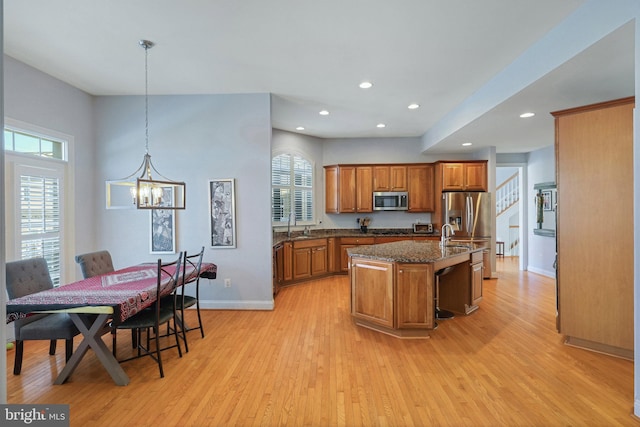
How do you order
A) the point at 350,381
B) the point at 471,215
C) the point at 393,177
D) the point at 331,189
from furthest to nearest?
1. the point at 331,189
2. the point at 393,177
3. the point at 471,215
4. the point at 350,381

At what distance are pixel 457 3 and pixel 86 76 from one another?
405 centimetres

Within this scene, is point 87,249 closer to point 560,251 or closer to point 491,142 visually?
point 560,251

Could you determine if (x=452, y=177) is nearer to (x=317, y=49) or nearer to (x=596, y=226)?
(x=596, y=226)

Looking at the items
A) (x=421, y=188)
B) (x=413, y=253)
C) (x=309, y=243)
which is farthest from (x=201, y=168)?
(x=421, y=188)

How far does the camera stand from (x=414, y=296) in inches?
130

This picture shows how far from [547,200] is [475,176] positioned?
1638 millimetres

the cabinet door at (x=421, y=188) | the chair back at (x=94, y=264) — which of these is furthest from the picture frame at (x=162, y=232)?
the cabinet door at (x=421, y=188)

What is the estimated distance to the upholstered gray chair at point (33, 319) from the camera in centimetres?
255

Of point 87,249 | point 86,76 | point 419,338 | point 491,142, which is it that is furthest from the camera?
point 491,142

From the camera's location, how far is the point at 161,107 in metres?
4.31

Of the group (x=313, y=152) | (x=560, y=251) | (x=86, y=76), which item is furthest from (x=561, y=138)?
(x=86, y=76)

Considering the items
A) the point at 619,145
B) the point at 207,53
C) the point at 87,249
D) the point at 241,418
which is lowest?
the point at 241,418

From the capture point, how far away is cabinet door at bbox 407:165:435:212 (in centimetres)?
656

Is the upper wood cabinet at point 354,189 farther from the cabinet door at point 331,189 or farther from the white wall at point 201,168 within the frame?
the white wall at point 201,168
